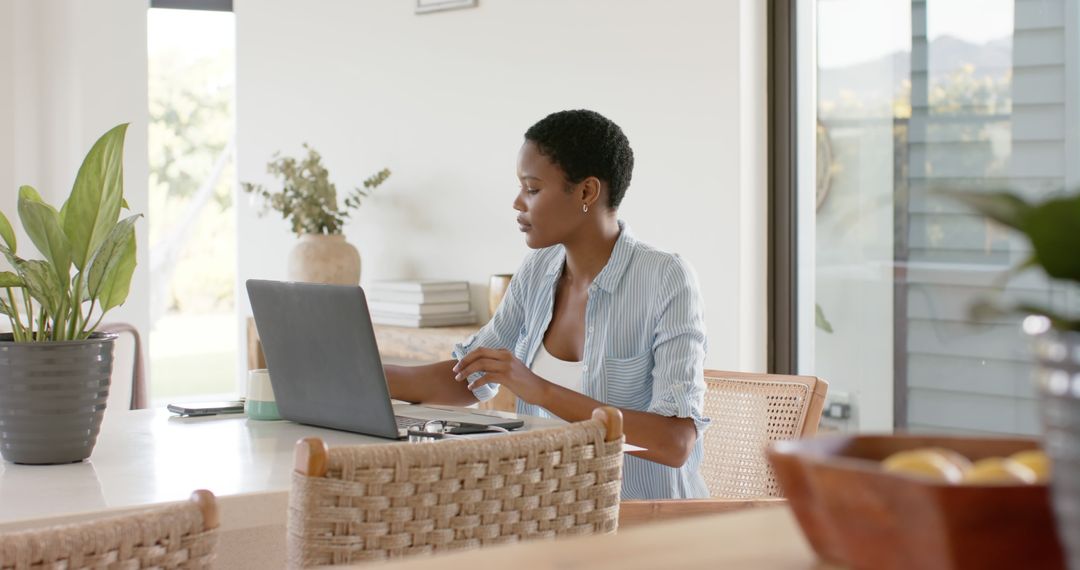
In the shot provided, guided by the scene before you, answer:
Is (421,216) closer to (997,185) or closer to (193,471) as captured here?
(997,185)

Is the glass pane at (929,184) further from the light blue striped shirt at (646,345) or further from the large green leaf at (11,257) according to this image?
the large green leaf at (11,257)

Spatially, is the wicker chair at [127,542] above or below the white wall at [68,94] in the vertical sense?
below

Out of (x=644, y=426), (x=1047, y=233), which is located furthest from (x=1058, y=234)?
(x=644, y=426)

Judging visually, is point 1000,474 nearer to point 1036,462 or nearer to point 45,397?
point 1036,462

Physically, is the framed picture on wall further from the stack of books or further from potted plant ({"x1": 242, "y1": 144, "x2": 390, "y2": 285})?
the stack of books

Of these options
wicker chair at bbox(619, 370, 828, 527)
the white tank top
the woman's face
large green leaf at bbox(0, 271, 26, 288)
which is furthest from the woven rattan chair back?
large green leaf at bbox(0, 271, 26, 288)

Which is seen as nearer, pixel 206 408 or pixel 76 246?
pixel 76 246

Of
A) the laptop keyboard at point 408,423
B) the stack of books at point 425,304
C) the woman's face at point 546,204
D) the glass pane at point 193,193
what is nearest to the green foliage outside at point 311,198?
the stack of books at point 425,304

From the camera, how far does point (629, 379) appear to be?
92.5 inches

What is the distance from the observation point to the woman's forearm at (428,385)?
7.77 ft

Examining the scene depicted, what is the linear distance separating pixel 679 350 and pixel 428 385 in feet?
1.60

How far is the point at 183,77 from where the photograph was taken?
7.38 metres

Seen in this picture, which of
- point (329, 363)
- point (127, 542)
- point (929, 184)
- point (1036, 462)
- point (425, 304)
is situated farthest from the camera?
point (425, 304)

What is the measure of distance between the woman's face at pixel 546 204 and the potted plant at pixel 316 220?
174cm
